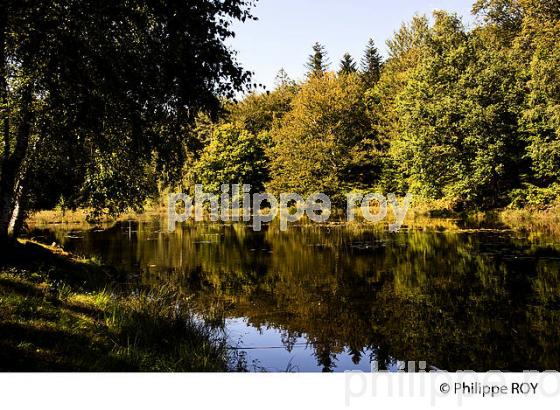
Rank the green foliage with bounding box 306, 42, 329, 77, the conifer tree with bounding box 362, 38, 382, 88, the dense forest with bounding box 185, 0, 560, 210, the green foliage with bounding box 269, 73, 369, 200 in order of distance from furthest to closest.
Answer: the green foliage with bounding box 306, 42, 329, 77 → the conifer tree with bounding box 362, 38, 382, 88 → the green foliage with bounding box 269, 73, 369, 200 → the dense forest with bounding box 185, 0, 560, 210

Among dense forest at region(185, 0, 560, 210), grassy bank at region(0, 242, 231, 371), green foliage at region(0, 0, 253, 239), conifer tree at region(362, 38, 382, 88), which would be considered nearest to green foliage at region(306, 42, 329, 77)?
conifer tree at region(362, 38, 382, 88)

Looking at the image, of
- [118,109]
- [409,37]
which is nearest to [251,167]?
[409,37]

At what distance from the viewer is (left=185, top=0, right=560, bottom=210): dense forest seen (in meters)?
33.9

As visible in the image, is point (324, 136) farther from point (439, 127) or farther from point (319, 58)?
point (319, 58)

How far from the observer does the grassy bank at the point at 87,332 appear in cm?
630

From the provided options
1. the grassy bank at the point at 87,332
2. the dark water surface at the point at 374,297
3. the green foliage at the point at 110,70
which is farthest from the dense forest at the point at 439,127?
the grassy bank at the point at 87,332

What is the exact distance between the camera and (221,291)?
13.9 m

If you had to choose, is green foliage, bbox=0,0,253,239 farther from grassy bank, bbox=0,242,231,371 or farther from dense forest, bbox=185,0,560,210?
dense forest, bbox=185,0,560,210

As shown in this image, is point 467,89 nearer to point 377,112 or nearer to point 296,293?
point 377,112

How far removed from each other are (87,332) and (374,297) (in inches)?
303

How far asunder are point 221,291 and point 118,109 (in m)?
6.57

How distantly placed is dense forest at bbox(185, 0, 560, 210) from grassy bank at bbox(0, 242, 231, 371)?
14.3 metres

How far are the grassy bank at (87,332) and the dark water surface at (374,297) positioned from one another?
3.78 ft

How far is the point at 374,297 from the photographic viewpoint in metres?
12.6
